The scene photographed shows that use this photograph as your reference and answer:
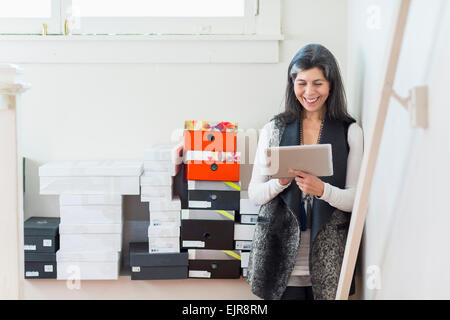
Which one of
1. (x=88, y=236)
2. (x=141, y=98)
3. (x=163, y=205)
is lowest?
(x=88, y=236)

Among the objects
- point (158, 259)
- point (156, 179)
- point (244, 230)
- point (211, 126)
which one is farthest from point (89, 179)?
point (244, 230)

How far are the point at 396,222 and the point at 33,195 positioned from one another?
1473 mm

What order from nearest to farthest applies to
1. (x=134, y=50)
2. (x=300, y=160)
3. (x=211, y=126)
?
(x=300, y=160)
(x=211, y=126)
(x=134, y=50)

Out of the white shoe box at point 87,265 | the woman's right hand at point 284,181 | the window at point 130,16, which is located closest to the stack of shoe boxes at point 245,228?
the woman's right hand at point 284,181

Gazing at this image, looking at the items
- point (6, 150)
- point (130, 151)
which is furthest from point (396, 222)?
point (130, 151)

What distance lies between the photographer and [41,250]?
203cm

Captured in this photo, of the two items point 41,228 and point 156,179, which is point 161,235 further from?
point 41,228

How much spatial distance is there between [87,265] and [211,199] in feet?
1.66

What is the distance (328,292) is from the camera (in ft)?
5.56

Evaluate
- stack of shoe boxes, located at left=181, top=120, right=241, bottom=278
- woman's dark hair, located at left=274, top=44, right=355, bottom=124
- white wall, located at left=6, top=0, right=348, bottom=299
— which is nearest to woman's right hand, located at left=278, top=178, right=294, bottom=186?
woman's dark hair, located at left=274, top=44, right=355, bottom=124

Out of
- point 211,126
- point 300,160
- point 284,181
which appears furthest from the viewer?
point 211,126

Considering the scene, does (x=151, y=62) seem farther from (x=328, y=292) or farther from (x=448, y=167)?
(x=448, y=167)

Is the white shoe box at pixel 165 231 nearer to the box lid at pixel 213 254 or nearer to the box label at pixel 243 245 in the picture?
the box lid at pixel 213 254

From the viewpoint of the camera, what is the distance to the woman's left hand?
1.59 m
